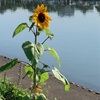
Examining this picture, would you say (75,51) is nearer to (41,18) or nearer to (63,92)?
(63,92)

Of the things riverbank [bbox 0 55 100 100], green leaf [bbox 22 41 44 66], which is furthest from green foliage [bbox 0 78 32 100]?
green leaf [bbox 22 41 44 66]

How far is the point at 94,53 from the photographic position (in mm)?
9461

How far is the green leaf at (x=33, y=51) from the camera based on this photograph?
80.4 inches

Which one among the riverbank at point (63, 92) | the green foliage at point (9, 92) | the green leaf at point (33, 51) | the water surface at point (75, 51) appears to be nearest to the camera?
the green leaf at point (33, 51)

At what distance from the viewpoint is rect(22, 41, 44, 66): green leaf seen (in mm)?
2043

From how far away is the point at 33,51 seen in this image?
6.78ft

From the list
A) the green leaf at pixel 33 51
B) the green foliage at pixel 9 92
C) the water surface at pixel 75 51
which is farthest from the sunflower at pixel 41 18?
the water surface at pixel 75 51

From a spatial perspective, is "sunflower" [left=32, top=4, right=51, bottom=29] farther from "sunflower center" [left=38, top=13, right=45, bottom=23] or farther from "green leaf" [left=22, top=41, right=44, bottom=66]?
"green leaf" [left=22, top=41, right=44, bottom=66]

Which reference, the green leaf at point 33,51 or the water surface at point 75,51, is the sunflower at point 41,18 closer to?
the green leaf at point 33,51

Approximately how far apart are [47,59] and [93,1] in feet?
88.8

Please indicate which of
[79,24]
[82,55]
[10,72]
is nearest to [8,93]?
[10,72]

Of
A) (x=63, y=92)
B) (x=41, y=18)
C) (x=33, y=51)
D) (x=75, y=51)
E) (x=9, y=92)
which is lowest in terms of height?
(x=75, y=51)

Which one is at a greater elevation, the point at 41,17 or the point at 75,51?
the point at 41,17

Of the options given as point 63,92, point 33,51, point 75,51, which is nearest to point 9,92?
point 63,92
